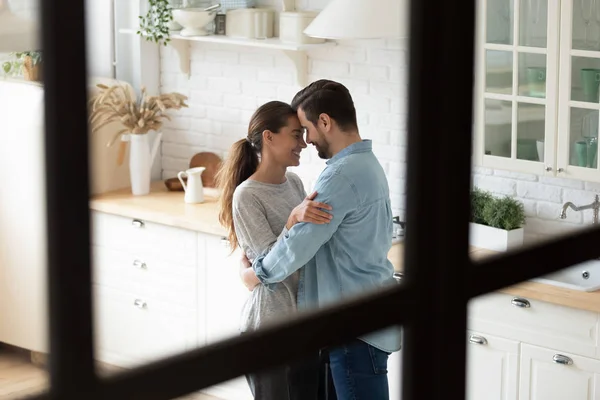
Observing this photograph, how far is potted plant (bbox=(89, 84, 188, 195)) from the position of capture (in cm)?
461

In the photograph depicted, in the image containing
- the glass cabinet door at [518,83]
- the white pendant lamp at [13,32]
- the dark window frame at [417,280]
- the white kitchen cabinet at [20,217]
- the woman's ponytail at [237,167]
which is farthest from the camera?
the white kitchen cabinet at [20,217]

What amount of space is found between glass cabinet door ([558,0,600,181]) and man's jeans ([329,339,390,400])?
Answer: 107 centimetres

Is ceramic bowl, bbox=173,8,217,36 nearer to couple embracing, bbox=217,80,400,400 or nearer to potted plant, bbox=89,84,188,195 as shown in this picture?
potted plant, bbox=89,84,188,195

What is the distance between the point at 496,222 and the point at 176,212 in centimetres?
132

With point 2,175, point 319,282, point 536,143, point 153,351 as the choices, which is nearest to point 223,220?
point 319,282

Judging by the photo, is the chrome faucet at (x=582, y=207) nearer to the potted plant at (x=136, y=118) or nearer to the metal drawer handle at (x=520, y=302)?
the metal drawer handle at (x=520, y=302)

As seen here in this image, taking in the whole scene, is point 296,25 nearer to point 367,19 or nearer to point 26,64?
point 367,19

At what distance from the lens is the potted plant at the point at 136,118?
4.61 meters

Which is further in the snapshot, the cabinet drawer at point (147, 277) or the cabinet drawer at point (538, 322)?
the cabinet drawer at point (147, 277)

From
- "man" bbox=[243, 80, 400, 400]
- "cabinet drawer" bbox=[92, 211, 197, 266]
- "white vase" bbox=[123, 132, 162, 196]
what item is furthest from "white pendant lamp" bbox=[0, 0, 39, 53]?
"white vase" bbox=[123, 132, 162, 196]

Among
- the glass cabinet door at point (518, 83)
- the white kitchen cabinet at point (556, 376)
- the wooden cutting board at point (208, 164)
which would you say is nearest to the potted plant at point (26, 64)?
the wooden cutting board at point (208, 164)

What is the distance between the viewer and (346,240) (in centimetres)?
282

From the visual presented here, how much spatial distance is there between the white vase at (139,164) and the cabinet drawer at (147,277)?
309 millimetres

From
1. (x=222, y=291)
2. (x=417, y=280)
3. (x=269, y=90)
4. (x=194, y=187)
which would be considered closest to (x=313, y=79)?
(x=269, y=90)
